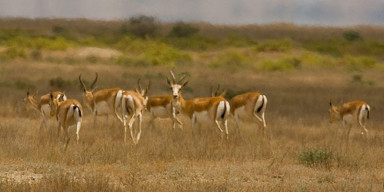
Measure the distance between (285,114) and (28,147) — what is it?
33.8 ft

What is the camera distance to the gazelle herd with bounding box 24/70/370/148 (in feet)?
46.2

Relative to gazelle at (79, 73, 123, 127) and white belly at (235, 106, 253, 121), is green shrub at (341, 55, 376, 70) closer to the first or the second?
white belly at (235, 106, 253, 121)

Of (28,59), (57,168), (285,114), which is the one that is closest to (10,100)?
(285,114)

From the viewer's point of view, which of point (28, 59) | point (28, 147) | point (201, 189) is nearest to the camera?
point (201, 189)

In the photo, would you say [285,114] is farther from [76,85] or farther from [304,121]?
[76,85]

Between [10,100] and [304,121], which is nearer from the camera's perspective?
[304,121]

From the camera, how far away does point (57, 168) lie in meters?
9.62

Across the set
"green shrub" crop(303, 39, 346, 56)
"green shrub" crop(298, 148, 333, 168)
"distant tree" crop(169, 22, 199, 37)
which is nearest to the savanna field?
"green shrub" crop(298, 148, 333, 168)

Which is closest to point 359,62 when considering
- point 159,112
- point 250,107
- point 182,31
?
point 182,31

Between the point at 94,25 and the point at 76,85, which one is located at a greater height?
the point at 94,25

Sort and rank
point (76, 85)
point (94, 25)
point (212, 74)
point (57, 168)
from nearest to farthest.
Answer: point (57, 168), point (76, 85), point (212, 74), point (94, 25)

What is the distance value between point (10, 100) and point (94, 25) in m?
74.3

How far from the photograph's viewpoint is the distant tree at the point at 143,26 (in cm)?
7300

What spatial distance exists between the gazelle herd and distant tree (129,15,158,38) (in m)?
55.8
